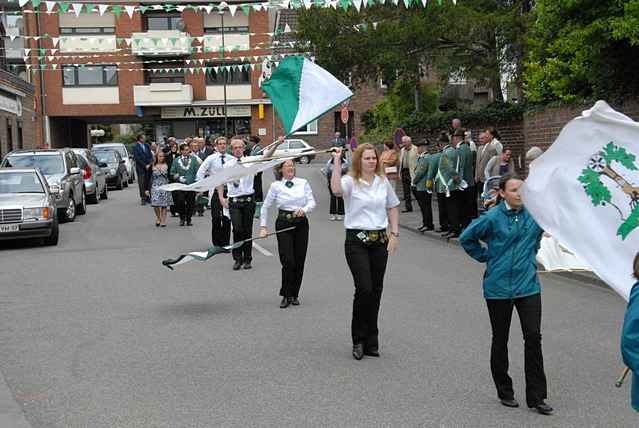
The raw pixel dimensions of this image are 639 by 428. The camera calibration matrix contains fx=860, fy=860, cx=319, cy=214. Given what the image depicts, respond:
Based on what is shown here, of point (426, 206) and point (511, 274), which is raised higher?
point (511, 274)

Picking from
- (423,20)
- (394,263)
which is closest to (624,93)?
(394,263)

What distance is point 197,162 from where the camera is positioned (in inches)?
792

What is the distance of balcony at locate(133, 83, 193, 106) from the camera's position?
165 ft

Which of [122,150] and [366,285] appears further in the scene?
[122,150]

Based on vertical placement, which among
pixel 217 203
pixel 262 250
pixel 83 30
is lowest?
pixel 262 250

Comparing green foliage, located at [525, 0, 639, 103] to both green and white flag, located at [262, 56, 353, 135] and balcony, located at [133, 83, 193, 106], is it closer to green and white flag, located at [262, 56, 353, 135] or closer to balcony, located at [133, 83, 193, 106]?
green and white flag, located at [262, 56, 353, 135]

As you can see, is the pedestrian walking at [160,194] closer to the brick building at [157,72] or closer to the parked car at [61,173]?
the parked car at [61,173]

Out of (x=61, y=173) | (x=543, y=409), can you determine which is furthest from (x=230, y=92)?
(x=543, y=409)

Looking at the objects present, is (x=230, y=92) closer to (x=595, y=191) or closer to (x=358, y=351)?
(x=358, y=351)

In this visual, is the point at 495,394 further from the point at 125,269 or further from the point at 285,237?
the point at 125,269

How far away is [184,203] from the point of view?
19.8 m

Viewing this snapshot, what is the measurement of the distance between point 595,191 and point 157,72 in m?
48.4

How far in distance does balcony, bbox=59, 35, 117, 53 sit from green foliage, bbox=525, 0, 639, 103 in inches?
1290

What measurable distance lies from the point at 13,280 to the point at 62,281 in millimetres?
801
